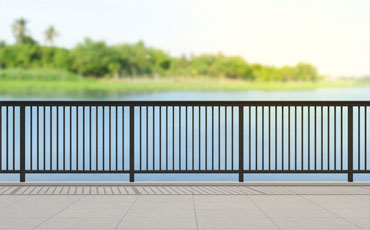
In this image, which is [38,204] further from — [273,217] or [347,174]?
[347,174]

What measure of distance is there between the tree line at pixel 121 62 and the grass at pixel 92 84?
446mm

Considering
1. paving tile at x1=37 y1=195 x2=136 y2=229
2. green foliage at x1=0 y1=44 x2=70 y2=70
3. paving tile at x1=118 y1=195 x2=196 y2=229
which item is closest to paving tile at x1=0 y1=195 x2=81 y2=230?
paving tile at x1=37 y1=195 x2=136 y2=229

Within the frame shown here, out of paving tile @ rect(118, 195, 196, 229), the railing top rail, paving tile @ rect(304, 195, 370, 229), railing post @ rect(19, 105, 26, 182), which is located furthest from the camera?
railing post @ rect(19, 105, 26, 182)

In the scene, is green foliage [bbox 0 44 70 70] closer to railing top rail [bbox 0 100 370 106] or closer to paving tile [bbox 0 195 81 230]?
railing top rail [bbox 0 100 370 106]

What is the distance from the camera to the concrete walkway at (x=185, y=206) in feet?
15.9

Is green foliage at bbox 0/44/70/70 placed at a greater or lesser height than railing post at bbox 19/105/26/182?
greater

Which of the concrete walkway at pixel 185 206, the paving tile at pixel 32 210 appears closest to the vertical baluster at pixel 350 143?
the concrete walkway at pixel 185 206

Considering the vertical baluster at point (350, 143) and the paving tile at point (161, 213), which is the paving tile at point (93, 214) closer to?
the paving tile at point (161, 213)

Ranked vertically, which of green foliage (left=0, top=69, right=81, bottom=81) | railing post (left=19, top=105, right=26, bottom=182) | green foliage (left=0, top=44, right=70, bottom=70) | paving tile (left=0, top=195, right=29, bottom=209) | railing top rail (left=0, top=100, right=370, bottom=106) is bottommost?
paving tile (left=0, top=195, right=29, bottom=209)

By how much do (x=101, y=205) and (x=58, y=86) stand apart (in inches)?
1355

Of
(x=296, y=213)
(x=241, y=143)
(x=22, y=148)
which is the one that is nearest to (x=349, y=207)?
(x=296, y=213)

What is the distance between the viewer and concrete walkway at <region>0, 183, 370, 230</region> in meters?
4.84

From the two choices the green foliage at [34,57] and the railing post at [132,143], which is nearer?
the railing post at [132,143]

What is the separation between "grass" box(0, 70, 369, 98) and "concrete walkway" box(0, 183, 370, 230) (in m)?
23.9
